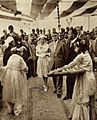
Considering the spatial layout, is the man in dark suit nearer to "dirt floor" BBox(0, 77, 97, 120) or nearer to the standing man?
"dirt floor" BBox(0, 77, 97, 120)

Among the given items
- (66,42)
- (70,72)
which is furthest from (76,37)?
(70,72)

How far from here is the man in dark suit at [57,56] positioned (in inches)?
162

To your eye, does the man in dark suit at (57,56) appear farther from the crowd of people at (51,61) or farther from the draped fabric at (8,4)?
the draped fabric at (8,4)

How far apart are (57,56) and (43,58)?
0.20 meters

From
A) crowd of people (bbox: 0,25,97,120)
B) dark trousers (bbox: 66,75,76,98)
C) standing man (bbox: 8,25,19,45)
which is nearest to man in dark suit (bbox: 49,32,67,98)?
crowd of people (bbox: 0,25,97,120)

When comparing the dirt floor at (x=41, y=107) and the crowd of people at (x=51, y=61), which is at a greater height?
the crowd of people at (x=51, y=61)

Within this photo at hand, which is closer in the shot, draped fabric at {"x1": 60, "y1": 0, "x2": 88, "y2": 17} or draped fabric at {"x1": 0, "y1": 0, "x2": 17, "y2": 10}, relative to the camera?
draped fabric at {"x1": 0, "y1": 0, "x2": 17, "y2": 10}

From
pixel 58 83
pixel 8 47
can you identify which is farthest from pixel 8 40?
pixel 58 83

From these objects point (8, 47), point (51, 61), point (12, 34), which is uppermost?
point (12, 34)

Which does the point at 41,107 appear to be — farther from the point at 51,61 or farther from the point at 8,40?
the point at 8,40

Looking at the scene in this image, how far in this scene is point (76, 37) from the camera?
4.06 m

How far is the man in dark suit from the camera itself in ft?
13.5

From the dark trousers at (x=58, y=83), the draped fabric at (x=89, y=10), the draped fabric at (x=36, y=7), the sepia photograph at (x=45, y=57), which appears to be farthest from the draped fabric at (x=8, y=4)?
the dark trousers at (x=58, y=83)

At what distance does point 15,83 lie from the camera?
4.09 m
